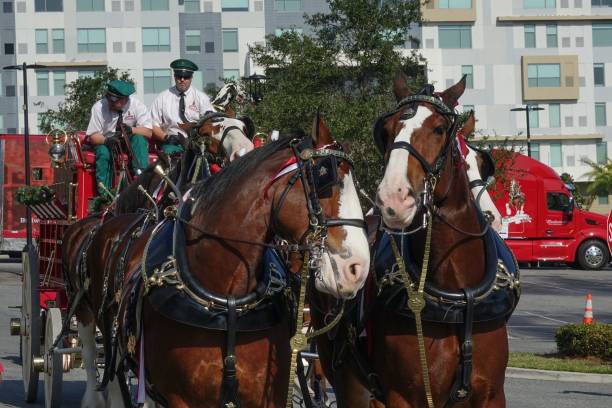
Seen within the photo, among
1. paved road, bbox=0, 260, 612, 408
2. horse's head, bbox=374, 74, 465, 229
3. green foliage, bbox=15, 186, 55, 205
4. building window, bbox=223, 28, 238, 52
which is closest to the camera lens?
horse's head, bbox=374, 74, 465, 229

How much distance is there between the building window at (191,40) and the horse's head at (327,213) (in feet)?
204

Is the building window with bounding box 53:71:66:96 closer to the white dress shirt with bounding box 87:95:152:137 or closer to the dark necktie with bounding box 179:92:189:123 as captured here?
the white dress shirt with bounding box 87:95:152:137

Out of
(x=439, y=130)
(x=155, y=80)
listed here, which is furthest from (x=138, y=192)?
(x=155, y=80)

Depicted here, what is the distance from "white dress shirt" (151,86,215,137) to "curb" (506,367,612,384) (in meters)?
5.80

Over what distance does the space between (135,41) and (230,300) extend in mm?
61562

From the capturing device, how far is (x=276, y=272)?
6.66m

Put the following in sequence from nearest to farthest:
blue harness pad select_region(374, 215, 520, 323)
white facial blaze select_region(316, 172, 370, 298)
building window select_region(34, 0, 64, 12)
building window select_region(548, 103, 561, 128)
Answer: white facial blaze select_region(316, 172, 370, 298)
blue harness pad select_region(374, 215, 520, 323)
building window select_region(34, 0, 64, 12)
building window select_region(548, 103, 561, 128)

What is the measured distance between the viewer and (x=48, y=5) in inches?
2667

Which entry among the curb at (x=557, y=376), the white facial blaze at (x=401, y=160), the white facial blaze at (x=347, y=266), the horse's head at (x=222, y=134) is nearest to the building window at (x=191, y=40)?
the curb at (x=557, y=376)

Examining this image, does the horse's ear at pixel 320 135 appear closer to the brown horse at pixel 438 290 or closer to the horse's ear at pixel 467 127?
the brown horse at pixel 438 290

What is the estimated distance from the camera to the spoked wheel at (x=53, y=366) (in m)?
10.7

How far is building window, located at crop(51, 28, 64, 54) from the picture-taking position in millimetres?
67500

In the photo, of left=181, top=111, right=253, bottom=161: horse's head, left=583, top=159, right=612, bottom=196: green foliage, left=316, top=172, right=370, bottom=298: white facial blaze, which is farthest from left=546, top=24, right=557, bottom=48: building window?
left=316, top=172, right=370, bottom=298: white facial blaze

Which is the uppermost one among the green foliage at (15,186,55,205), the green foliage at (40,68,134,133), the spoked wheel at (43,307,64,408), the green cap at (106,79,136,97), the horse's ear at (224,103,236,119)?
the green foliage at (40,68,134,133)
